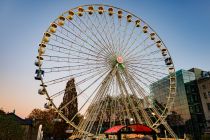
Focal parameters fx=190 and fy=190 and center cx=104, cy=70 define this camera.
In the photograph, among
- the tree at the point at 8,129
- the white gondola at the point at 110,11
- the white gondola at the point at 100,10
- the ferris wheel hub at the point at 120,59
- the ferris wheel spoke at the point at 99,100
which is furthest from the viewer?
the white gondola at the point at 110,11

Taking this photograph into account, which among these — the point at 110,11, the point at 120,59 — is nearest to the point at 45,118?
the point at 120,59

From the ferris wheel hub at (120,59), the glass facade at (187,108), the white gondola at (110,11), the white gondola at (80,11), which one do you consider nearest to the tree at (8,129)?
the ferris wheel hub at (120,59)

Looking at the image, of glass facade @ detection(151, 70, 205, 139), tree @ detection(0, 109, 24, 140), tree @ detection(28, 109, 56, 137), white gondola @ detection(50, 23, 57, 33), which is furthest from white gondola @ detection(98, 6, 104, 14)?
tree @ detection(28, 109, 56, 137)

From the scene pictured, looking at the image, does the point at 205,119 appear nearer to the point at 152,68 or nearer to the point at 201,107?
the point at 201,107

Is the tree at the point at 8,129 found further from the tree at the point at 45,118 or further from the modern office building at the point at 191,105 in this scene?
the tree at the point at 45,118

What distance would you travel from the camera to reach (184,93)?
4522 centimetres

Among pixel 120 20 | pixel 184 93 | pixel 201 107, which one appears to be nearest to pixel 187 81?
pixel 184 93

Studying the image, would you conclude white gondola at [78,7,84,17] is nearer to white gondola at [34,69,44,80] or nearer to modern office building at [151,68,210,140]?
white gondola at [34,69,44,80]

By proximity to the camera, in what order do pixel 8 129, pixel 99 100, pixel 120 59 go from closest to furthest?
pixel 8 129, pixel 99 100, pixel 120 59

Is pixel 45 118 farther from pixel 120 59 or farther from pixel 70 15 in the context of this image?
pixel 70 15

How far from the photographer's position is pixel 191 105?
4356 centimetres

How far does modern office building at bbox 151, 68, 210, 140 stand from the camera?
40.9 metres

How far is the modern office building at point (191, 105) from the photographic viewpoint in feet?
134

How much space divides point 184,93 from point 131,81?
28.5 m
